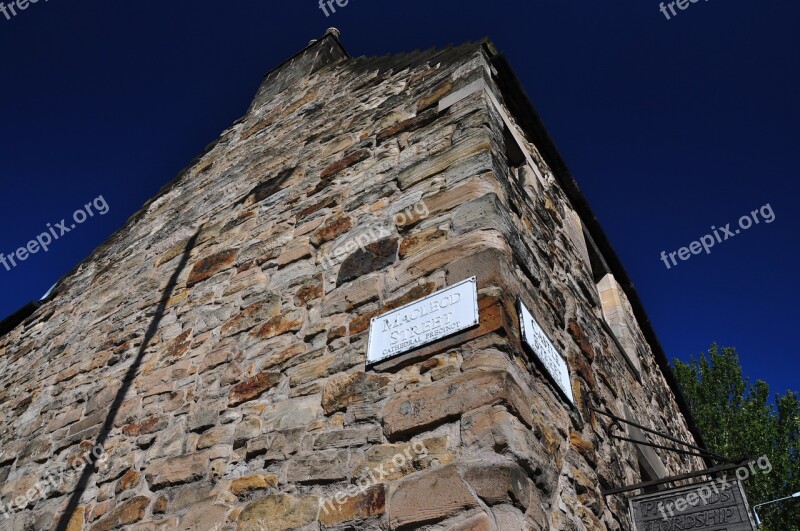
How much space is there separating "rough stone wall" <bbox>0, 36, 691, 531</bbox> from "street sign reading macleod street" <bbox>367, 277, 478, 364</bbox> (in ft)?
0.15

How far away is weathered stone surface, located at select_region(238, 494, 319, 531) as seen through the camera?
2096mm

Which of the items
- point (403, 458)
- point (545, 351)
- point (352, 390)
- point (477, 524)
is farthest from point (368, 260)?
point (477, 524)

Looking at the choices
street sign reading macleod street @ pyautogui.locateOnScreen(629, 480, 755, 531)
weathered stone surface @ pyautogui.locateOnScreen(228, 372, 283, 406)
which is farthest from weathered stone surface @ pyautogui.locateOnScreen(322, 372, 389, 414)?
street sign reading macleod street @ pyautogui.locateOnScreen(629, 480, 755, 531)

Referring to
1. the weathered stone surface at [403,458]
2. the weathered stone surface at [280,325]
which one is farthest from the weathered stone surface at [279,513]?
the weathered stone surface at [280,325]

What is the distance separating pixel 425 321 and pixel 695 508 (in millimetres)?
1737

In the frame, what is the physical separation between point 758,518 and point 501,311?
1226cm

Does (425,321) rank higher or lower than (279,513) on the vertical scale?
higher

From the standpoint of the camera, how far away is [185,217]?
4.89m

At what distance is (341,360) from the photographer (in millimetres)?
2523

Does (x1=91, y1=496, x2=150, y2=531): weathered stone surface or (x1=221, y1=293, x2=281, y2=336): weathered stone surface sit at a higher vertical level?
(x1=221, y1=293, x2=281, y2=336): weathered stone surface

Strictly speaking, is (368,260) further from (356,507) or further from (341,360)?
(356,507)

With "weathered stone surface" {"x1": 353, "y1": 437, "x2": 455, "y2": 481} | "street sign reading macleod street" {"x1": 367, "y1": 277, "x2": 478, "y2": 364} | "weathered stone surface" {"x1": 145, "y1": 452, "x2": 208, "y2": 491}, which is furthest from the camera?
"weathered stone surface" {"x1": 145, "y1": 452, "x2": 208, "y2": 491}

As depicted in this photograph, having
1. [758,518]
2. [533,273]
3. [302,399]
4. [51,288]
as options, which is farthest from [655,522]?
[758,518]

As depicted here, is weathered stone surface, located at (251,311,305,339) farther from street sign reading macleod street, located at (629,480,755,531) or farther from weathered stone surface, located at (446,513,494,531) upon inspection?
street sign reading macleod street, located at (629,480,755,531)
